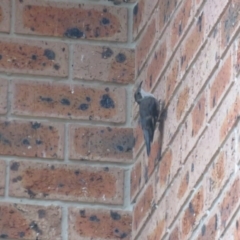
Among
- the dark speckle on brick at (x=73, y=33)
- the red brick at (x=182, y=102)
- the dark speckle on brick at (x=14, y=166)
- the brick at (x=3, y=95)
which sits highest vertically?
the red brick at (x=182, y=102)

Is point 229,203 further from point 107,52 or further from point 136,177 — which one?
point 107,52

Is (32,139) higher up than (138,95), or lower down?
lower down

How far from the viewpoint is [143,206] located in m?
2.00

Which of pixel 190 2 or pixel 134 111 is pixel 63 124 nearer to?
pixel 134 111

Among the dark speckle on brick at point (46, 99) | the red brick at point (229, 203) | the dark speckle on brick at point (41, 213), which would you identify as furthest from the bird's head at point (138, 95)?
the red brick at point (229, 203)

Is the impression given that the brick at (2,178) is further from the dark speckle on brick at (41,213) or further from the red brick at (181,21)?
the red brick at (181,21)

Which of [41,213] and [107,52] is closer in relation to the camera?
[41,213]

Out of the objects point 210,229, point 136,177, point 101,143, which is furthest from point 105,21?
point 210,229

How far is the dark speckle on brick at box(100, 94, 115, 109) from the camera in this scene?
2156 mm

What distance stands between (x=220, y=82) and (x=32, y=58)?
788 millimetres

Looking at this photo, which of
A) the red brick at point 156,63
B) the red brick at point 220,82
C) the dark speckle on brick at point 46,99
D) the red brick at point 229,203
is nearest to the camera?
the red brick at point 229,203

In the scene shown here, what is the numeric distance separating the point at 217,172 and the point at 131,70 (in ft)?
2.54

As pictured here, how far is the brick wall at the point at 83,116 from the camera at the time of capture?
1.96 meters

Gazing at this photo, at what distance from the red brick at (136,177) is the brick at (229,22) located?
62cm
